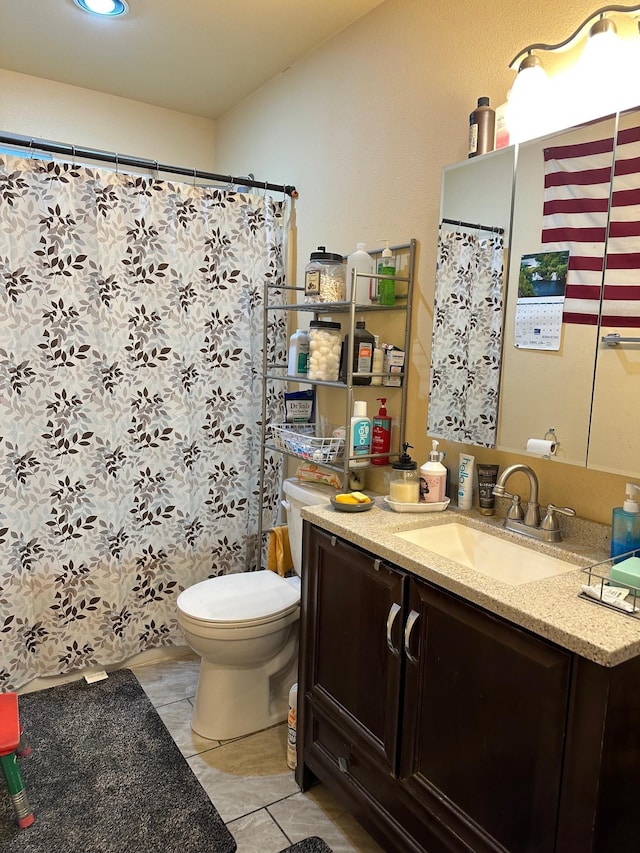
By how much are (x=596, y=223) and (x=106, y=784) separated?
210cm

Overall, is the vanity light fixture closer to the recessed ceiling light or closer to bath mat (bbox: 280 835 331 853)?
the recessed ceiling light

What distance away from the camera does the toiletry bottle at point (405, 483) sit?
1769mm

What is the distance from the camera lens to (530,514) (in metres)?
1.56

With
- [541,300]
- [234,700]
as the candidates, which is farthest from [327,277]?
[234,700]

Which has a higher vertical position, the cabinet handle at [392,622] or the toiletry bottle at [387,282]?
the toiletry bottle at [387,282]

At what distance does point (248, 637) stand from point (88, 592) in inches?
32.3

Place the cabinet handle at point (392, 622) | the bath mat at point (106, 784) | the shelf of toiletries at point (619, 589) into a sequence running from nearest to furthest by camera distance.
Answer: the shelf of toiletries at point (619, 589) < the cabinet handle at point (392, 622) < the bath mat at point (106, 784)

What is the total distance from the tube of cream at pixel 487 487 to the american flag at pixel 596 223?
46 cm

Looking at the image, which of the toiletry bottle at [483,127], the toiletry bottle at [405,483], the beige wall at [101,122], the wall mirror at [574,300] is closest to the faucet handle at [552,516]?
the wall mirror at [574,300]

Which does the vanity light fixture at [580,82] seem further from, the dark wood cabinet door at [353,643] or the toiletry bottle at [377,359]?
the dark wood cabinet door at [353,643]

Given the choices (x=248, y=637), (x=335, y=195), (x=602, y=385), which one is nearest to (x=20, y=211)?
(x=335, y=195)

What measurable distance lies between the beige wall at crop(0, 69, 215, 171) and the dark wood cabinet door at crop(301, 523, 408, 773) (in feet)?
7.65

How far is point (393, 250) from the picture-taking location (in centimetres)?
206

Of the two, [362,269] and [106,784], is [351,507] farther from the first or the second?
[106,784]
